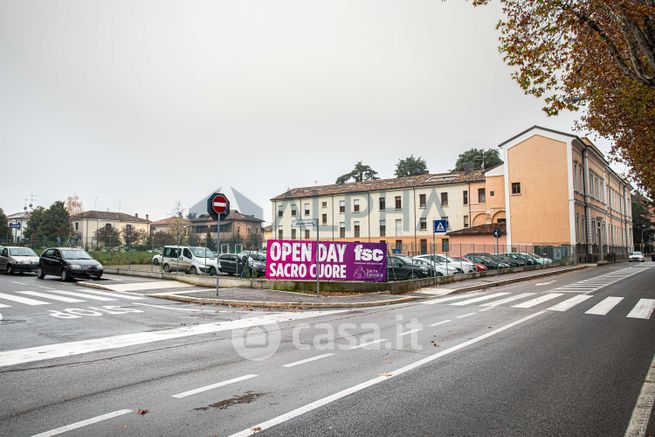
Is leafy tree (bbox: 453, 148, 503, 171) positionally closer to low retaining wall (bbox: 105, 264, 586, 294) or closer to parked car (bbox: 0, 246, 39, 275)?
low retaining wall (bbox: 105, 264, 586, 294)

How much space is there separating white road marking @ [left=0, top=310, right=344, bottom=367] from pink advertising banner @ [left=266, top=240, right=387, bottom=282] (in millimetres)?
6033

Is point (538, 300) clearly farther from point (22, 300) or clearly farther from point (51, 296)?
point (22, 300)

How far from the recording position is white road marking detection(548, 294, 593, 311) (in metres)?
13.1

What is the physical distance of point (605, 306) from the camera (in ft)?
44.0

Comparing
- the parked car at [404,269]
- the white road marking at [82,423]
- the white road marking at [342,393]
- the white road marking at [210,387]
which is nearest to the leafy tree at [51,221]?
the parked car at [404,269]

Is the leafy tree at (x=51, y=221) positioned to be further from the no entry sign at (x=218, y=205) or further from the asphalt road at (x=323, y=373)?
the asphalt road at (x=323, y=373)

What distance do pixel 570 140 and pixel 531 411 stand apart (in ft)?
172

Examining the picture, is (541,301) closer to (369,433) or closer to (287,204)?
(369,433)

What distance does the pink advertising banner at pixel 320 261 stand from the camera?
58.2ft

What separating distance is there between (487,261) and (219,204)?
2353 centimetres

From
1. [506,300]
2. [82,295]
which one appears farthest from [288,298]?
[506,300]

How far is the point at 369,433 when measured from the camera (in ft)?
13.3

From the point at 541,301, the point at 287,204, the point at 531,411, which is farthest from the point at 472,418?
the point at 287,204

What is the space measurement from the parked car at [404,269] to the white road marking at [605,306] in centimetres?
862
